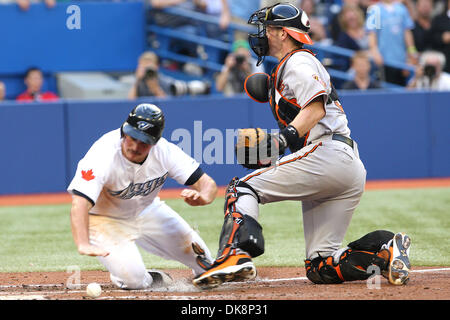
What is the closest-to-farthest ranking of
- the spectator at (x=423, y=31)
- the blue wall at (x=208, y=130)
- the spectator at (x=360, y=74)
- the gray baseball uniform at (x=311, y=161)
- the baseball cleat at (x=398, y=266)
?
the gray baseball uniform at (x=311, y=161)
the baseball cleat at (x=398, y=266)
the blue wall at (x=208, y=130)
the spectator at (x=360, y=74)
the spectator at (x=423, y=31)

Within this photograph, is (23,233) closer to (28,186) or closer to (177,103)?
(28,186)

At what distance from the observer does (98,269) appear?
6762 mm

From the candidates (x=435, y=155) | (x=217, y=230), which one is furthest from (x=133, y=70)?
(x=217, y=230)

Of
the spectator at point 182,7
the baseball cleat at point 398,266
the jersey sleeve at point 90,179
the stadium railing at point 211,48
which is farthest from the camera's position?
the spectator at point 182,7

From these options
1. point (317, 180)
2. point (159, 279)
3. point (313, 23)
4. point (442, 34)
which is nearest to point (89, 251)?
point (159, 279)

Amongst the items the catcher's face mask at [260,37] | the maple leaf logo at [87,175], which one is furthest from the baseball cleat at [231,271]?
the catcher's face mask at [260,37]

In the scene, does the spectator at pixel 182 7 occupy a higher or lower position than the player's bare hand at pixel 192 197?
higher

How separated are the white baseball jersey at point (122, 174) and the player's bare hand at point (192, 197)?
21cm

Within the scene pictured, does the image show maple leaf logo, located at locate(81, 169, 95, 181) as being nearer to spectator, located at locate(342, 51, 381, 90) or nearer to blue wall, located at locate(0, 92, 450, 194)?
blue wall, located at locate(0, 92, 450, 194)

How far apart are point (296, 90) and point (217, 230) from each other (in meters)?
3.38

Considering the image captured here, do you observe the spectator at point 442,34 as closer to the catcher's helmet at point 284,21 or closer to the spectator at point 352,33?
the spectator at point 352,33

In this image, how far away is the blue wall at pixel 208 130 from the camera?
425 inches

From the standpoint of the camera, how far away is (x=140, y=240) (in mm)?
5832

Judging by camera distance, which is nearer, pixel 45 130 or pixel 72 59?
pixel 45 130
